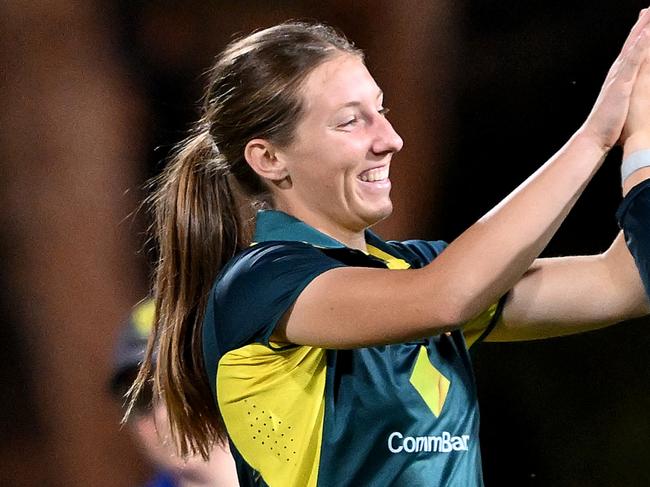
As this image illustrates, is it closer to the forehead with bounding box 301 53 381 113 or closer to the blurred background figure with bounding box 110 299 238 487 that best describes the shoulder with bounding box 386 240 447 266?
the forehead with bounding box 301 53 381 113

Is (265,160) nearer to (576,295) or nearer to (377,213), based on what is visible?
(377,213)

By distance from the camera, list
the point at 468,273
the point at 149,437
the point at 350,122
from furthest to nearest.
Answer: the point at 149,437 → the point at 350,122 → the point at 468,273

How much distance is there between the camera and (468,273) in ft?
3.34

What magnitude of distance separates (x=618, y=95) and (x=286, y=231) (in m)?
0.35

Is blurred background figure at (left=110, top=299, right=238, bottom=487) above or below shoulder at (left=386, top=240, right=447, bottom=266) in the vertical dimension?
below

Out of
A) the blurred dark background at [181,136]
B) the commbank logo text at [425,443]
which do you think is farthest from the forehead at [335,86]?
the blurred dark background at [181,136]

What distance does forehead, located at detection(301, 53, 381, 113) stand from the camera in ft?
4.02

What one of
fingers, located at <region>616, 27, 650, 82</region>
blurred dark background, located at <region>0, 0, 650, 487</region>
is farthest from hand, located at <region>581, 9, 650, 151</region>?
blurred dark background, located at <region>0, 0, 650, 487</region>

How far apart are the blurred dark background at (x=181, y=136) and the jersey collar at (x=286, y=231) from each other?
586mm

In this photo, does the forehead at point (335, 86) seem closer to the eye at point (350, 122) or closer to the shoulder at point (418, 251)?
the eye at point (350, 122)

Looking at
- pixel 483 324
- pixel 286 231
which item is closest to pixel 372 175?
pixel 286 231

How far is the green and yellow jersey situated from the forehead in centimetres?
15

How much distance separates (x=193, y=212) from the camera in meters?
1.31

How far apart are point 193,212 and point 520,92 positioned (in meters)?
0.78
